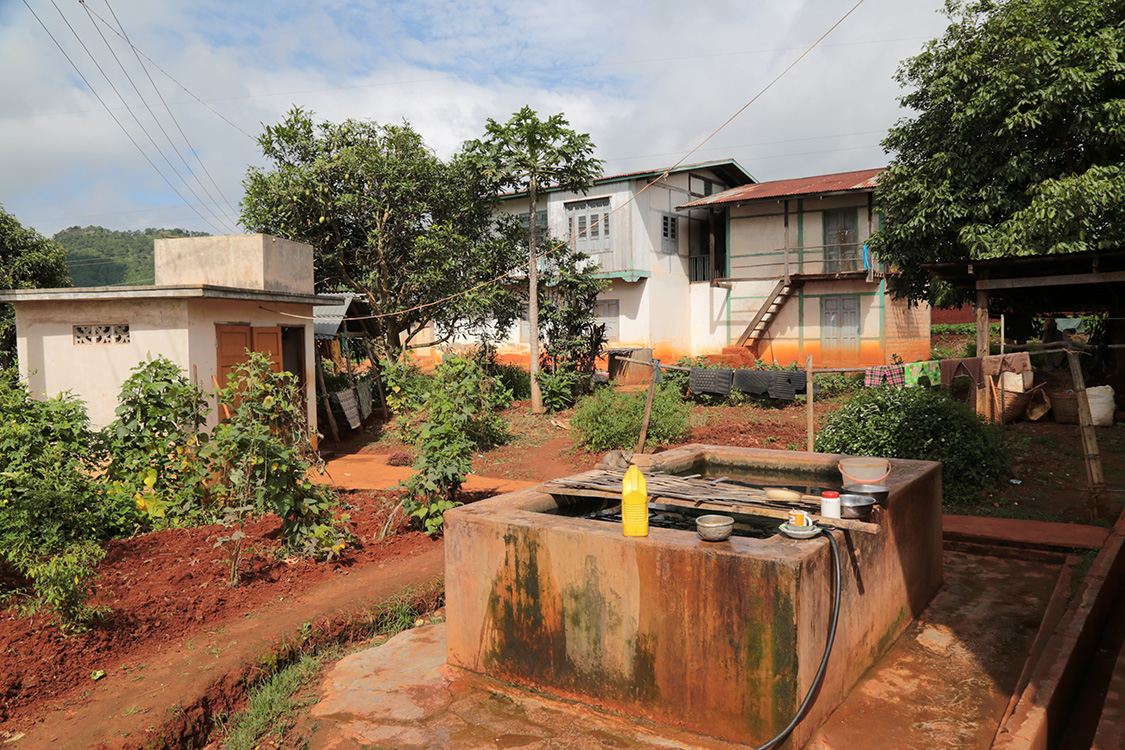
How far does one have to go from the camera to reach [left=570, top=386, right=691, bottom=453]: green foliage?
452 inches

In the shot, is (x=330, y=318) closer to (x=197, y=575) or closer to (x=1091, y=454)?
(x=197, y=575)

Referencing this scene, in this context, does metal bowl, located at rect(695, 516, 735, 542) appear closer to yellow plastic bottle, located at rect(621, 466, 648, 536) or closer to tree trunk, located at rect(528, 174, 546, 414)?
yellow plastic bottle, located at rect(621, 466, 648, 536)

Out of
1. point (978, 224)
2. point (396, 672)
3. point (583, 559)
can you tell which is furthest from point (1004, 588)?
point (978, 224)

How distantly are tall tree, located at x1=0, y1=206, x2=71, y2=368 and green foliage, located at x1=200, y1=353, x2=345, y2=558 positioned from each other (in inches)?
505

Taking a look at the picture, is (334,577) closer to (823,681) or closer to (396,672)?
(396,672)

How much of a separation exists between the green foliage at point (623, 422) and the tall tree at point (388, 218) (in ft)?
17.4

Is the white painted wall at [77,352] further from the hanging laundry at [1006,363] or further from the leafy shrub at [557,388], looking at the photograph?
the hanging laundry at [1006,363]

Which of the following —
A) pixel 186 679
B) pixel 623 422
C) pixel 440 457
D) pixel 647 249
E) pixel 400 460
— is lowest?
pixel 186 679

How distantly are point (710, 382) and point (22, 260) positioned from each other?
15718 mm

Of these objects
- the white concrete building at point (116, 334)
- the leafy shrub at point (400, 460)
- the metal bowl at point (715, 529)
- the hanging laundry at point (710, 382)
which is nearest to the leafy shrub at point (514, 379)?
the hanging laundry at point (710, 382)

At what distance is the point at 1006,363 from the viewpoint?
9.03m

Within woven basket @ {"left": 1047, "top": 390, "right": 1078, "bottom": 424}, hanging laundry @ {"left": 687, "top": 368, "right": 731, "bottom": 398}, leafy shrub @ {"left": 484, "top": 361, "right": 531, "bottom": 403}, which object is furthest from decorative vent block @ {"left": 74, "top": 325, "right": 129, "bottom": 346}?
woven basket @ {"left": 1047, "top": 390, "right": 1078, "bottom": 424}

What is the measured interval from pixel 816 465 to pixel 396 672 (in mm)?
3767

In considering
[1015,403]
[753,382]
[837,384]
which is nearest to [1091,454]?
[1015,403]
